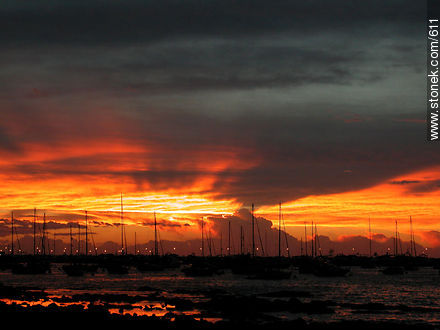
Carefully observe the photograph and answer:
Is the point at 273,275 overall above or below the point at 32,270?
below

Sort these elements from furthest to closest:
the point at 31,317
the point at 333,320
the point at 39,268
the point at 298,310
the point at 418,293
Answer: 1. the point at 39,268
2. the point at 418,293
3. the point at 298,310
4. the point at 333,320
5. the point at 31,317

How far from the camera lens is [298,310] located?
58438 millimetres

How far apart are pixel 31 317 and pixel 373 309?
34.8 m

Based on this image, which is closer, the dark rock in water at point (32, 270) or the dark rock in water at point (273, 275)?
the dark rock in water at point (273, 275)

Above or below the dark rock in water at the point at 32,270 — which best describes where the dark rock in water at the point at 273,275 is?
below

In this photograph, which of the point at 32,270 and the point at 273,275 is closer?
the point at 273,275

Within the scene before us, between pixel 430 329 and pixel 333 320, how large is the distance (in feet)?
27.5

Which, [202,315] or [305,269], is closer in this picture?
[202,315]

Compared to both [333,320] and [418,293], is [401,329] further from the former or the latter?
[418,293]

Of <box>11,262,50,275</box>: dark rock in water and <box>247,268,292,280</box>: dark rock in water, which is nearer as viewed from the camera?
<box>247,268,292,280</box>: dark rock in water

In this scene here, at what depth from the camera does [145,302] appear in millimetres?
65688

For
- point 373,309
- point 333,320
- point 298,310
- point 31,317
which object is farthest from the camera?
point 373,309

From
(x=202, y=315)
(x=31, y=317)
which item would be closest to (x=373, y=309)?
(x=202, y=315)

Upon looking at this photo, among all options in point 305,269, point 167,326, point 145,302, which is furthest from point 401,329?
point 305,269
